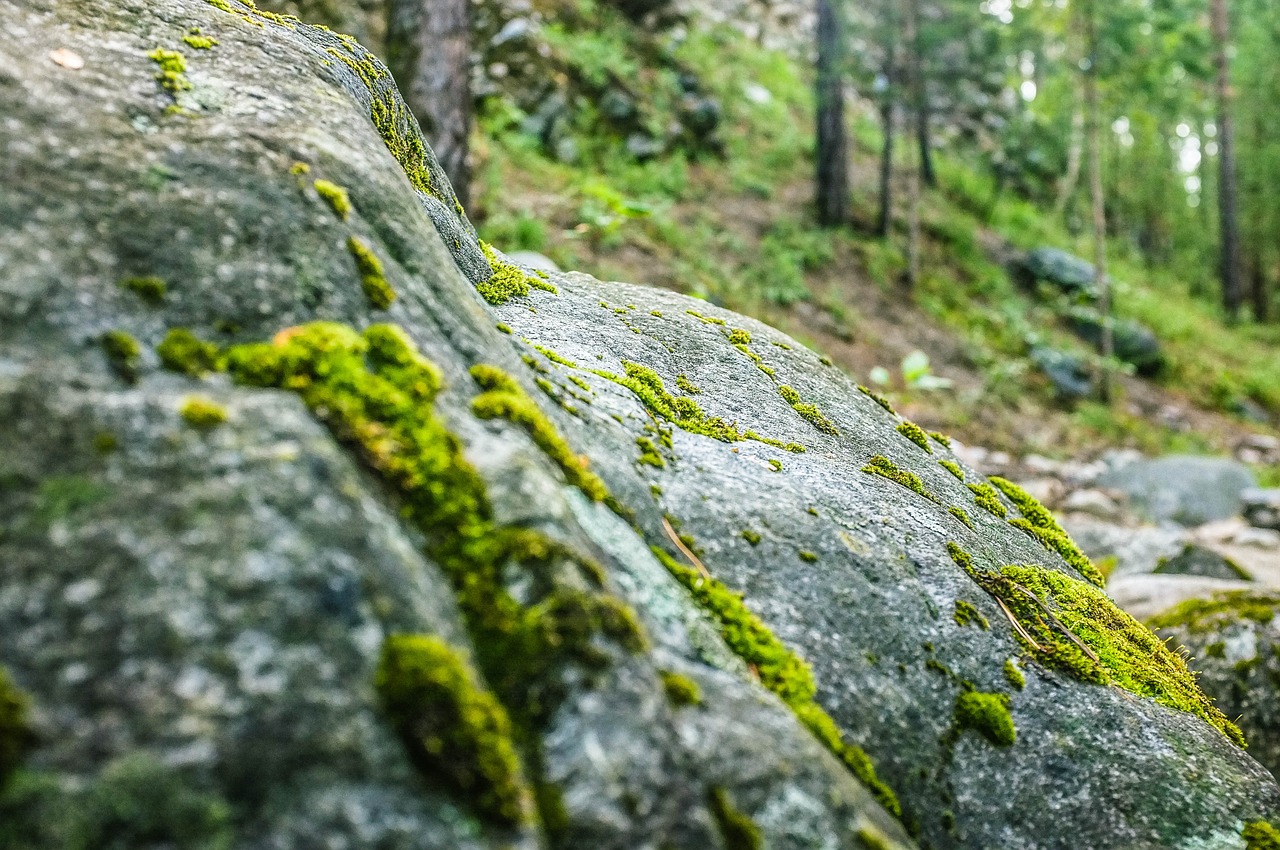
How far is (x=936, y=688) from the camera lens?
2.32 metres

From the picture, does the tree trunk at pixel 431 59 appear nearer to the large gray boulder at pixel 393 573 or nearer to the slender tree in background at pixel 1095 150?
the large gray boulder at pixel 393 573

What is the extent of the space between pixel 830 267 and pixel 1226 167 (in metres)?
17.6

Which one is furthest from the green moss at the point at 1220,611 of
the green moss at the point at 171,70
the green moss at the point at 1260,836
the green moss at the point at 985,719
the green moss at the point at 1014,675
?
the green moss at the point at 171,70

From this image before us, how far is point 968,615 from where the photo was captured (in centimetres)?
254

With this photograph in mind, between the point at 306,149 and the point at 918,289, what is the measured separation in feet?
48.3

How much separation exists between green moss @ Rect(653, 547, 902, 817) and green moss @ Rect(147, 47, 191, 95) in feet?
6.13

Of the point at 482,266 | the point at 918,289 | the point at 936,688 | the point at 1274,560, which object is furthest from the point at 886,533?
the point at 918,289

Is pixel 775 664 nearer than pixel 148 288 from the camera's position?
No

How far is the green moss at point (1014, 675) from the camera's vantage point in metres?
2.46

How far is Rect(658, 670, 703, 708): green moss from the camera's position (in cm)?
165

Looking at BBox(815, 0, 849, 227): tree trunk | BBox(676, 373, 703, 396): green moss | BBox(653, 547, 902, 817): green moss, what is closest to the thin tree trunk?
BBox(815, 0, 849, 227): tree trunk

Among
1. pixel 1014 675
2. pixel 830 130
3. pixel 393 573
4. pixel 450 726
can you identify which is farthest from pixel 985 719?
pixel 830 130

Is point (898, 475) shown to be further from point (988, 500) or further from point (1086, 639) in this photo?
point (1086, 639)

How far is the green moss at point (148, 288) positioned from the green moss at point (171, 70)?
0.71m
